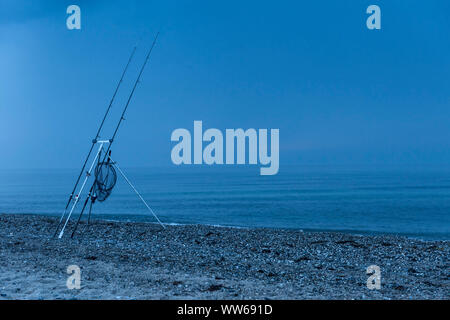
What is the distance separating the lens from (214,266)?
9422 mm

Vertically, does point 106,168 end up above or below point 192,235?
above

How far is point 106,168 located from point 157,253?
12.8 feet

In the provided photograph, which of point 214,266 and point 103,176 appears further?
point 103,176

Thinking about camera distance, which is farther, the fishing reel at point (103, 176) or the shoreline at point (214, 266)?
the fishing reel at point (103, 176)

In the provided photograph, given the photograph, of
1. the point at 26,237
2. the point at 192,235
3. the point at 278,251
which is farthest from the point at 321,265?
the point at 26,237

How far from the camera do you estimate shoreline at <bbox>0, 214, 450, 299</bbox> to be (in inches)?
283

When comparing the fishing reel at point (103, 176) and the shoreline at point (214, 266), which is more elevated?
the fishing reel at point (103, 176)

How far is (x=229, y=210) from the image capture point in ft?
92.9

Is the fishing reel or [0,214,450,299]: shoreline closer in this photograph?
[0,214,450,299]: shoreline

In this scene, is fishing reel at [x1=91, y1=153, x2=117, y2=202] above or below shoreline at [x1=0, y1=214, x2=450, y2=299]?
above

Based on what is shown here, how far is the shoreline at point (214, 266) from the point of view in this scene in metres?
7.20

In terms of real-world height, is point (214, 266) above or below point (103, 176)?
Result: below
